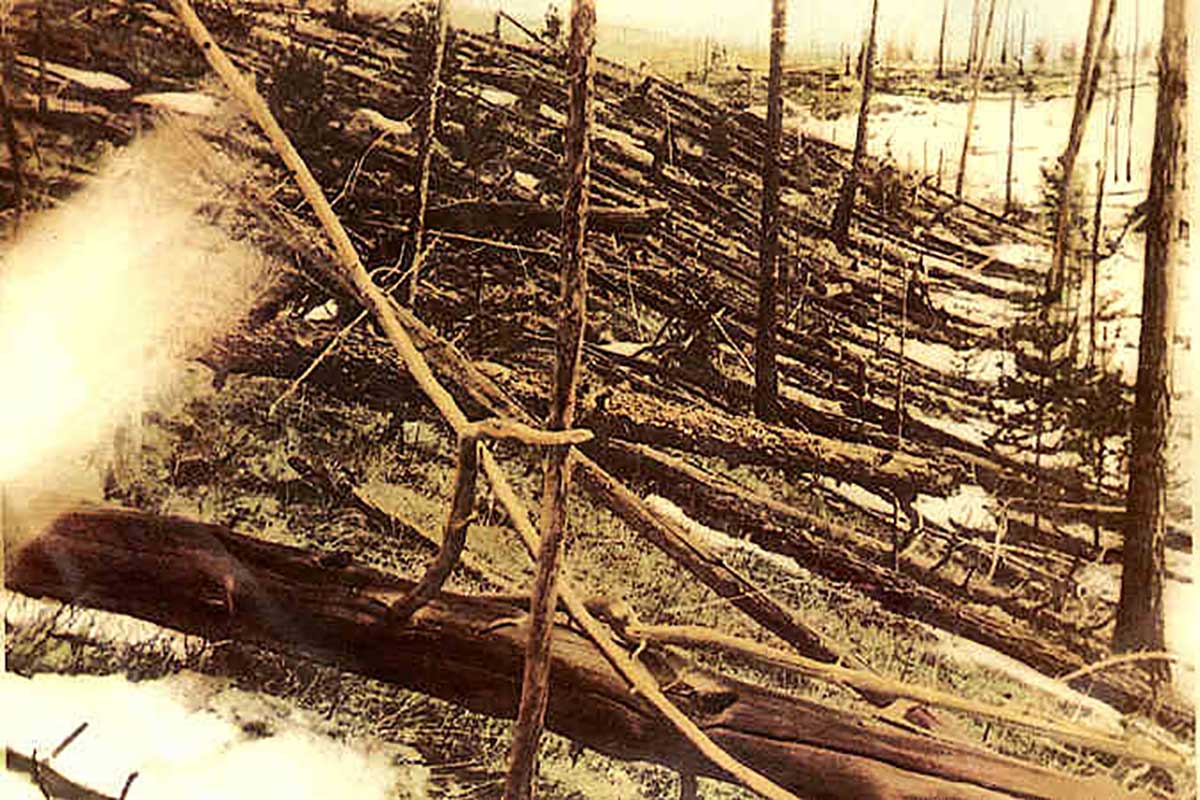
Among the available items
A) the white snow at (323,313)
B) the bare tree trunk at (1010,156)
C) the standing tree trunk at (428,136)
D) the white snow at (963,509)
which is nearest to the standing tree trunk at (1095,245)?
the bare tree trunk at (1010,156)

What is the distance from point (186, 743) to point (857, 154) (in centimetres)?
136

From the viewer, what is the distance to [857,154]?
199 cm

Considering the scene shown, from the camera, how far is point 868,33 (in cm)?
199

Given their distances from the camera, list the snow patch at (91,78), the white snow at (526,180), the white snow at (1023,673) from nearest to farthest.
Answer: the white snow at (1023,673) → the white snow at (526,180) → the snow patch at (91,78)

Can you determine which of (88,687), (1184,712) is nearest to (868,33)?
(1184,712)

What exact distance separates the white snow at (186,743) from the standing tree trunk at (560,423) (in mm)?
176

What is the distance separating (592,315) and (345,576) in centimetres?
55

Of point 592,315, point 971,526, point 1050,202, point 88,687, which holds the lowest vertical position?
point 88,687

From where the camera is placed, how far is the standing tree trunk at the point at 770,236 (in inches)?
78.5

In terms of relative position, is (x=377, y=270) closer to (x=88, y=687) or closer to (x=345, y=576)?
(x=345, y=576)

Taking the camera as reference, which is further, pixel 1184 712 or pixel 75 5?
pixel 75 5

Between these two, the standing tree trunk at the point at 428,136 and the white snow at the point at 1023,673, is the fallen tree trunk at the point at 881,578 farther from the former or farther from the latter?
the standing tree trunk at the point at 428,136

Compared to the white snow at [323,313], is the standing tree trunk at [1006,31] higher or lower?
higher

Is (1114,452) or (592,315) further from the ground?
(592,315)
